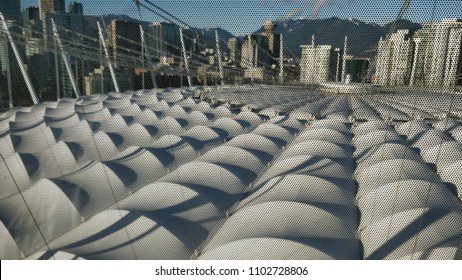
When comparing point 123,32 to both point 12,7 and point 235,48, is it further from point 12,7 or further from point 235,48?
point 235,48

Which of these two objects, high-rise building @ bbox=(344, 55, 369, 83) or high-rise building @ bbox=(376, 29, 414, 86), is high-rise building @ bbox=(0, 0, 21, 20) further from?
high-rise building @ bbox=(376, 29, 414, 86)

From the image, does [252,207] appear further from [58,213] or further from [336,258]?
[58,213]

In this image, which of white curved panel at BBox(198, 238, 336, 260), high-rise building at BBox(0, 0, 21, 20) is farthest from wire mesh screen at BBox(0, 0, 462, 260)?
high-rise building at BBox(0, 0, 21, 20)

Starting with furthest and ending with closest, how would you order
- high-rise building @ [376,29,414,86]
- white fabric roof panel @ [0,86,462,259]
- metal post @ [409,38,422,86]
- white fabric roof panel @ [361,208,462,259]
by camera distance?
high-rise building @ [376,29,414,86] < metal post @ [409,38,422,86] < white fabric roof panel @ [0,86,462,259] < white fabric roof panel @ [361,208,462,259]

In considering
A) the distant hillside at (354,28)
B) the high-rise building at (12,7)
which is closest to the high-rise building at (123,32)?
the high-rise building at (12,7)

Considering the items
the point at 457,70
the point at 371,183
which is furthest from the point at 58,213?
the point at 457,70

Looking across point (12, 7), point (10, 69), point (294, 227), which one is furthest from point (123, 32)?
point (294, 227)
